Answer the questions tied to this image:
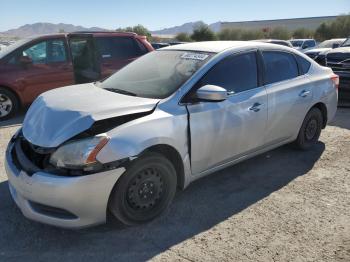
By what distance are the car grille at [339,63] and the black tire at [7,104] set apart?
6.97 m

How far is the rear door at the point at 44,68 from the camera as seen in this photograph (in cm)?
794

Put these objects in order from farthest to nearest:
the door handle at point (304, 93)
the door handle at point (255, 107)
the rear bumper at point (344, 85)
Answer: the rear bumper at point (344, 85) → the door handle at point (304, 93) → the door handle at point (255, 107)

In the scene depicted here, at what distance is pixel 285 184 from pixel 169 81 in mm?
1819

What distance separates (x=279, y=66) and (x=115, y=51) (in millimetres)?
4981

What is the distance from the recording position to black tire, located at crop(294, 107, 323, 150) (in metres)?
5.46

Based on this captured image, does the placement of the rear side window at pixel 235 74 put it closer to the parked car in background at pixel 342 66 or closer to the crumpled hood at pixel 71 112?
the crumpled hood at pixel 71 112

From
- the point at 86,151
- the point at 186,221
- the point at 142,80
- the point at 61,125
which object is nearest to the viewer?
the point at 86,151

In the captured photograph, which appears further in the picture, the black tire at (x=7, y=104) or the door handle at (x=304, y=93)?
the black tire at (x=7, y=104)

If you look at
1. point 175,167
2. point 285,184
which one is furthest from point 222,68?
point 285,184

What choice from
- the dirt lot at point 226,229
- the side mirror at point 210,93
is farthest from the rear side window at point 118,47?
the side mirror at point 210,93

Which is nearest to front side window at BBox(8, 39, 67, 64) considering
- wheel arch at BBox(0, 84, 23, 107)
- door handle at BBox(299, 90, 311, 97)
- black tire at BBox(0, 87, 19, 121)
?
wheel arch at BBox(0, 84, 23, 107)

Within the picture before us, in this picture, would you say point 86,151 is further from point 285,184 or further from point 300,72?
point 300,72

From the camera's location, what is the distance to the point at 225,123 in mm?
4070

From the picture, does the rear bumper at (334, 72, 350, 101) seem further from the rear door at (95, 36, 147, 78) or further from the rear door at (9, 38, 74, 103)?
the rear door at (9, 38, 74, 103)
